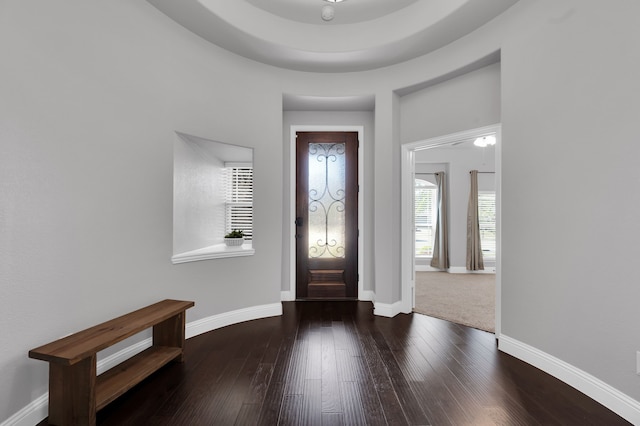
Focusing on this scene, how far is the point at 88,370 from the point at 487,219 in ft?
23.5

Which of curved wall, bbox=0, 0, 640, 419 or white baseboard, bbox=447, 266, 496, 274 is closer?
curved wall, bbox=0, 0, 640, 419

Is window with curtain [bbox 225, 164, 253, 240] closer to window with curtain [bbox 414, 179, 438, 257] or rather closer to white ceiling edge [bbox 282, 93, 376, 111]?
white ceiling edge [bbox 282, 93, 376, 111]

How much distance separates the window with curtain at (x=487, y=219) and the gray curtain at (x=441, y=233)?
79 cm

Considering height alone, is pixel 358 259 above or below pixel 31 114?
below

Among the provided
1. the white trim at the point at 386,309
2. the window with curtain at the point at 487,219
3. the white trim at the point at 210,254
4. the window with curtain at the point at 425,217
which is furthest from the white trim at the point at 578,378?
the window with curtain at the point at 487,219

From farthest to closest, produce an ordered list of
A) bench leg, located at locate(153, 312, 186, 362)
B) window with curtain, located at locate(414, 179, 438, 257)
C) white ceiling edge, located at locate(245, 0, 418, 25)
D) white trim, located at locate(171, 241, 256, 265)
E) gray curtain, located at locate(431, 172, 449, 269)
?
window with curtain, located at locate(414, 179, 438, 257), gray curtain, located at locate(431, 172, 449, 269), white ceiling edge, located at locate(245, 0, 418, 25), white trim, located at locate(171, 241, 256, 265), bench leg, located at locate(153, 312, 186, 362)

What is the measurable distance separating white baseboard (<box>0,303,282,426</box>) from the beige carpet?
189 cm

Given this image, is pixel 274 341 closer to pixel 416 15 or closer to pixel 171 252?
pixel 171 252

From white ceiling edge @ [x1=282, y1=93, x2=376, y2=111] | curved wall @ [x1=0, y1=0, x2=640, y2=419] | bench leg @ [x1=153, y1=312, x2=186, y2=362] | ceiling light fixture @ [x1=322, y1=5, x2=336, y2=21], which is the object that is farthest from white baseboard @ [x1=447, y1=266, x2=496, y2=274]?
bench leg @ [x1=153, y1=312, x2=186, y2=362]

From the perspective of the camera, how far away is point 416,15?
2.85 metres

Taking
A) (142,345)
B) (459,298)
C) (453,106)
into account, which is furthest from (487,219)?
(142,345)

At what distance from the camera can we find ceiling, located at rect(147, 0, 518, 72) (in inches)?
103

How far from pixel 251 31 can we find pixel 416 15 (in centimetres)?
156

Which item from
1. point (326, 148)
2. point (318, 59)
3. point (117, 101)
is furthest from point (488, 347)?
point (117, 101)
